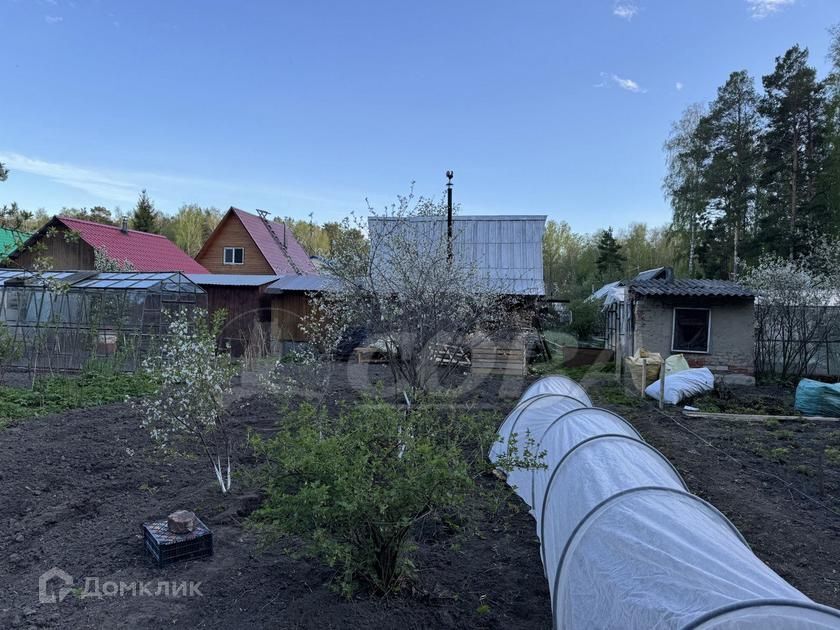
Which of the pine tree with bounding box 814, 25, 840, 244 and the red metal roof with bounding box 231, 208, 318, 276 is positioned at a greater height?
Answer: the pine tree with bounding box 814, 25, 840, 244

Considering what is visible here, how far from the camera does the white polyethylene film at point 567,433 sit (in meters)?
3.95

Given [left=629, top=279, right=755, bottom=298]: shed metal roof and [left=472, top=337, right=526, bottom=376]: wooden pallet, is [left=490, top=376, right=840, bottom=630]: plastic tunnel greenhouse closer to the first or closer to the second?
[left=472, top=337, right=526, bottom=376]: wooden pallet

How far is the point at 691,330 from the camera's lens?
1169 cm

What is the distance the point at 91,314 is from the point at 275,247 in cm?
1352

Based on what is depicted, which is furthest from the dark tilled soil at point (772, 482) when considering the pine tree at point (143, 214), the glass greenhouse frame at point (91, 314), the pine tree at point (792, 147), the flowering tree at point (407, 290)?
the pine tree at point (143, 214)

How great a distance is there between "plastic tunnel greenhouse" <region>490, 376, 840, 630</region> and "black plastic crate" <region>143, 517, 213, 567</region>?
7.31ft

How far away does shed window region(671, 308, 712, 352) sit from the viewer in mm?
11578

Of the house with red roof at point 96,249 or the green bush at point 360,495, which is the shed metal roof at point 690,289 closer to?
the green bush at point 360,495

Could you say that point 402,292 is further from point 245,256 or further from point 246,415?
point 245,256

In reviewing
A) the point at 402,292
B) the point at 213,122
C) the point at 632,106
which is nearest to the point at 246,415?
the point at 402,292

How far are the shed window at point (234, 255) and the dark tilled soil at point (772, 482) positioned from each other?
19.2 meters

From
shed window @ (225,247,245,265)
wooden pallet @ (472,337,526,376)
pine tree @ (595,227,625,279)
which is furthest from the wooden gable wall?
pine tree @ (595,227,625,279)

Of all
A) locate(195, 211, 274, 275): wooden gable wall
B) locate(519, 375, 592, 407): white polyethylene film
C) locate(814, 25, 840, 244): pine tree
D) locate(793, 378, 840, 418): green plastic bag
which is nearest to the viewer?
locate(519, 375, 592, 407): white polyethylene film

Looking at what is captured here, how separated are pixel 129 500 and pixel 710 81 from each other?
85.2 ft
